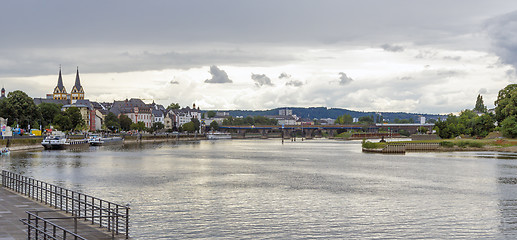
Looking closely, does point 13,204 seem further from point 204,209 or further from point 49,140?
point 49,140

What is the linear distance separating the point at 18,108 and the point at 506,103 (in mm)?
147538

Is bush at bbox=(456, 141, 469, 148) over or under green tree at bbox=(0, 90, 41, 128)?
under

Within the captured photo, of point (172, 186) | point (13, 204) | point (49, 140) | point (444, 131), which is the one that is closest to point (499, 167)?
point (172, 186)

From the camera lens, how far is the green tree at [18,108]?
6850 inches

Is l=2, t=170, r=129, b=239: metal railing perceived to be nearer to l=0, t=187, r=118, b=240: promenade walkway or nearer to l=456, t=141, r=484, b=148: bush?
l=0, t=187, r=118, b=240: promenade walkway

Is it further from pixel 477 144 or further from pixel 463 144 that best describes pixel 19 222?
pixel 477 144

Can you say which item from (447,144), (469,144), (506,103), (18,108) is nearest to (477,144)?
(469,144)

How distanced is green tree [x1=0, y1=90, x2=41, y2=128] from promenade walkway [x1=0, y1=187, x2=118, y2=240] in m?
145

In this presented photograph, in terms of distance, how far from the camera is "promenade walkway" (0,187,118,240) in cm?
2830

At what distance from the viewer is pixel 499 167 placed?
93062 millimetres

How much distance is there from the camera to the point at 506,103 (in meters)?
162

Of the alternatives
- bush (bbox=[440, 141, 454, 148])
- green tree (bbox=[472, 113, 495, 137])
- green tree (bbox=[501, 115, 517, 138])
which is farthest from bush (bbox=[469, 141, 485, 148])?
green tree (bbox=[472, 113, 495, 137])

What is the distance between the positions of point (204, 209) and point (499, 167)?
2549 inches

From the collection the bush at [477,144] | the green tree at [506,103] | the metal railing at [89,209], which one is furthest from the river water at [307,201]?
the green tree at [506,103]
